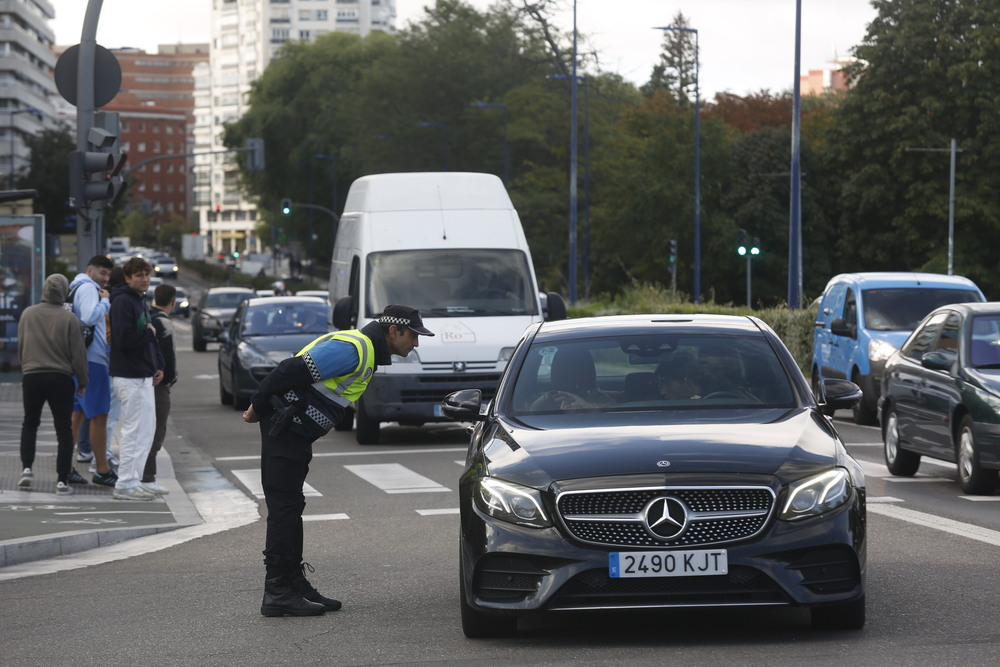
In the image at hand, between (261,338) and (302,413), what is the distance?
1716cm

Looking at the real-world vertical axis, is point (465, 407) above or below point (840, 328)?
above

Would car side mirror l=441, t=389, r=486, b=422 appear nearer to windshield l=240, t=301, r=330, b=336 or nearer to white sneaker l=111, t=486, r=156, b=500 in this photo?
white sneaker l=111, t=486, r=156, b=500

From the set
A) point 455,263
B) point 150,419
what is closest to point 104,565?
point 150,419

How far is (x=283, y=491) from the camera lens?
27.3 ft

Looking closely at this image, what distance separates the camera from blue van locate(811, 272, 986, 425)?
851 inches

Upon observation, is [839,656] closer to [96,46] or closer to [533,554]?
[533,554]

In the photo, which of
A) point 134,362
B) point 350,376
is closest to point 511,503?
point 350,376

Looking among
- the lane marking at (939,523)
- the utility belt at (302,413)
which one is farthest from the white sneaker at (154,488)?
the utility belt at (302,413)

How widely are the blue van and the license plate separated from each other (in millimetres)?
14900

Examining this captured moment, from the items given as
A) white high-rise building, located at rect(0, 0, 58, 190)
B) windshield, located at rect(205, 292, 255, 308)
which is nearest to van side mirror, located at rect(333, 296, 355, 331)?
windshield, located at rect(205, 292, 255, 308)

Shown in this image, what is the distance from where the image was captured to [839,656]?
694 centimetres

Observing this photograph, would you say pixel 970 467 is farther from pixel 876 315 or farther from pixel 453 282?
pixel 876 315

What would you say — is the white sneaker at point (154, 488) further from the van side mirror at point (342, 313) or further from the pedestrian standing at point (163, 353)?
the van side mirror at point (342, 313)

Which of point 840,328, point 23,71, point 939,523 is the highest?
point 23,71
